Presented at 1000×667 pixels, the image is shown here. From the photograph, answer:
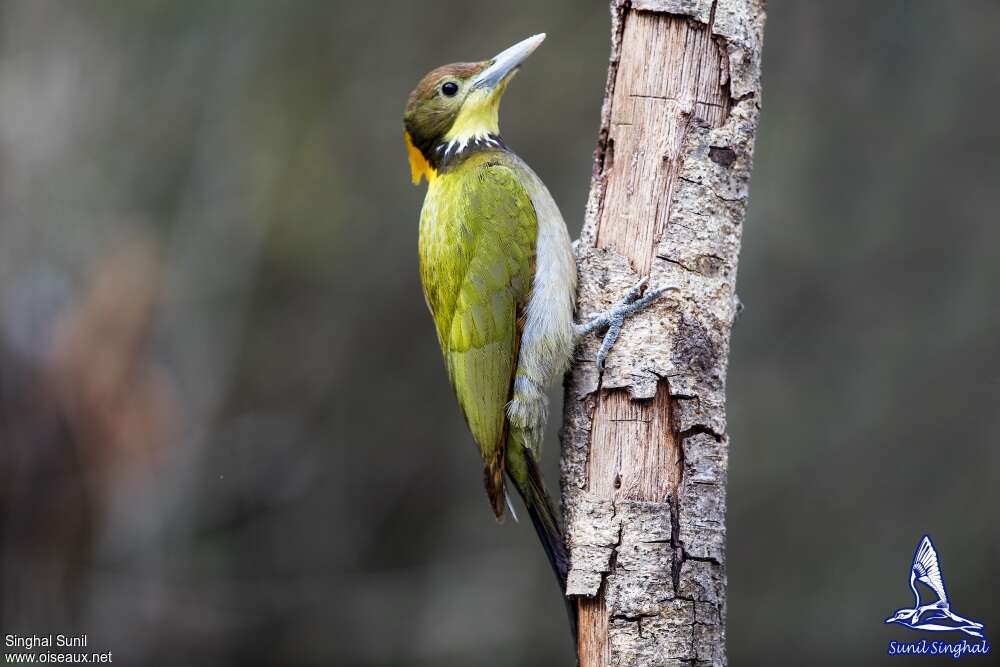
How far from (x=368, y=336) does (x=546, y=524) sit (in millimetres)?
3894

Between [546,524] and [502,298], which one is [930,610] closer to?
[546,524]

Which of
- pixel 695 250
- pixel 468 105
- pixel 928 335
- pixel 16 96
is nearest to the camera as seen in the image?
pixel 695 250

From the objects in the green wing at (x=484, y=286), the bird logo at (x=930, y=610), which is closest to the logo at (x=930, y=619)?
the bird logo at (x=930, y=610)

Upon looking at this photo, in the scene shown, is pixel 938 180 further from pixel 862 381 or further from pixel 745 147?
pixel 745 147

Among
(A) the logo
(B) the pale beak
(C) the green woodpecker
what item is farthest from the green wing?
(A) the logo

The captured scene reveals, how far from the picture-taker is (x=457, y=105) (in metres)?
3.93

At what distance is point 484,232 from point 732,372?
316 centimetres

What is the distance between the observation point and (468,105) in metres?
3.91

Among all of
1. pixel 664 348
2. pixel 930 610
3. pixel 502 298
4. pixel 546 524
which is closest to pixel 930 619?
pixel 930 610

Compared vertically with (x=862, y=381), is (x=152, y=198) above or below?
above

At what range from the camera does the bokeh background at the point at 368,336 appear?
238 inches

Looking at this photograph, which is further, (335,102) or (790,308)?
(335,102)

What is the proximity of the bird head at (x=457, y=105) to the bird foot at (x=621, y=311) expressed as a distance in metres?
1.07

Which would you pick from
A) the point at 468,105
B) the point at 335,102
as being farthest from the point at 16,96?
the point at 468,105
